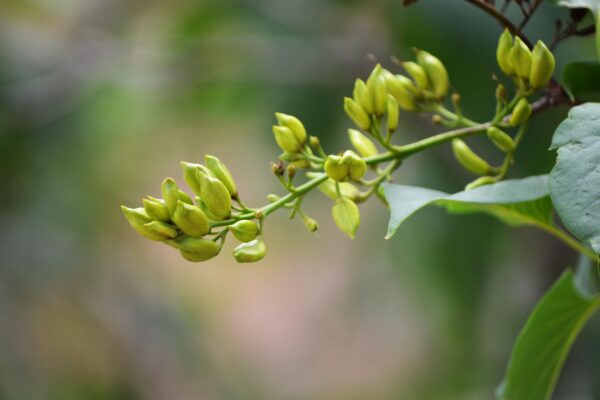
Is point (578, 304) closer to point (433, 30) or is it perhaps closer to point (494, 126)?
point (494, 126)

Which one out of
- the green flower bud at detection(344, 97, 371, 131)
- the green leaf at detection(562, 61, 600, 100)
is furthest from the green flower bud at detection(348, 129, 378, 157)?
the green leaf at detection(562, 61, 600, 100)

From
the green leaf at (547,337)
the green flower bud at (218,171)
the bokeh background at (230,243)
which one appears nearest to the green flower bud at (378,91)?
the green flower bud at (218,171)

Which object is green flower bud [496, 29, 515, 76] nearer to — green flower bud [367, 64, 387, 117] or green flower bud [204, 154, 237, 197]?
green flower bud [367, 64, 387, 117]

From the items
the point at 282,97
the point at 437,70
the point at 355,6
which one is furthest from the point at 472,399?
the point at 437,70

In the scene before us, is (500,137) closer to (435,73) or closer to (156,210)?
(435,73)

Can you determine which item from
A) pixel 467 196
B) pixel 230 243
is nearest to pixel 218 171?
pixel 467 196

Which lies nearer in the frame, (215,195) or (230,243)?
(215,195)

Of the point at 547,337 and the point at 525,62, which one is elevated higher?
the point at 525,62
